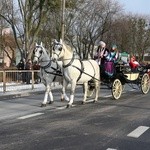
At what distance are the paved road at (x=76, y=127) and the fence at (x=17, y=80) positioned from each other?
18.2 ft

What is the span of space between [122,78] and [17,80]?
642 cm

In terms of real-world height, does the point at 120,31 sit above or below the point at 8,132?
above

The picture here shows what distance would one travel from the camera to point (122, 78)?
59.1ft

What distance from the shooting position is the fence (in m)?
20.6

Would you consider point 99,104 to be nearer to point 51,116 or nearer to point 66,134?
point 51,116

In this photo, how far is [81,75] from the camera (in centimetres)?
1467

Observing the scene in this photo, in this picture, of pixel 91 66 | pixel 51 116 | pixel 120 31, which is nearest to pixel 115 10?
pixel 120 31

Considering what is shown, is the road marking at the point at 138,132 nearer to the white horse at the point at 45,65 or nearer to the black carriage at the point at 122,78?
the white horse at the point at 45,65

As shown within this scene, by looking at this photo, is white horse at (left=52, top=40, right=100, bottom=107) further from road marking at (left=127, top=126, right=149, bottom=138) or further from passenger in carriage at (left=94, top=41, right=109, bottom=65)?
road marking at (left=127, top=126, right=149, bottom=138)

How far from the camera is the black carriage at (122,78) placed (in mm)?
17016

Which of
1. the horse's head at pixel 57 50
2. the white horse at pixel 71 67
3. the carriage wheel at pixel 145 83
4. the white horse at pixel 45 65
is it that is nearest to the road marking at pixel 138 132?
the white horse at pixel 71 67

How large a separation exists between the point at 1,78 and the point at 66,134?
11.6 metres

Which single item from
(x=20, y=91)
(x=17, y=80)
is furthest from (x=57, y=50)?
(x=17, y=80)

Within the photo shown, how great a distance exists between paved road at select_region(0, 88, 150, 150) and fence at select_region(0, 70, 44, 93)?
5.54m
